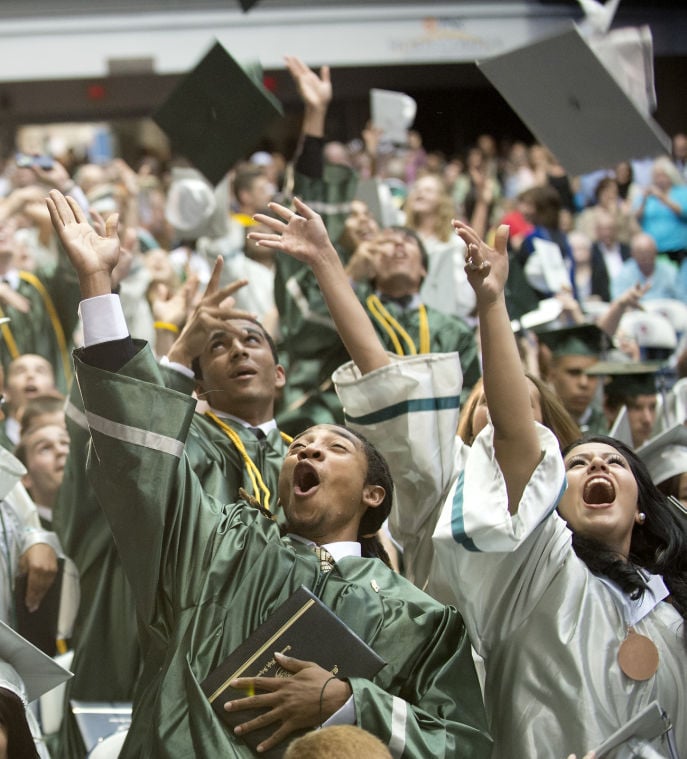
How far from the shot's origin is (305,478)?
312 cm

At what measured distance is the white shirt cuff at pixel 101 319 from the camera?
9.07 ft

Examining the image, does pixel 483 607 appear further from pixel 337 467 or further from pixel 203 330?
A: pixel 203 330

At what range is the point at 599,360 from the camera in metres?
5.39

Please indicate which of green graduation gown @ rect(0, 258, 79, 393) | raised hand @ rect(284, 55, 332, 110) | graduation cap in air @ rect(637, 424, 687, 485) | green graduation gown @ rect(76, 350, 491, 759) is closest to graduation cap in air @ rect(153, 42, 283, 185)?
raised hand @ rect(284, 55, 332, 110)

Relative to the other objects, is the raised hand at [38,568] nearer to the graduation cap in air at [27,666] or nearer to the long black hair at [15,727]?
the graduation cap in air at [27,666]

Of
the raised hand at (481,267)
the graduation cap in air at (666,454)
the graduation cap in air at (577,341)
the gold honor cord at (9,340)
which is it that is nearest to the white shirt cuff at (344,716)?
the raised hand at (481,267)

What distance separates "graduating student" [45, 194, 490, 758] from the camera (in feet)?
8.82

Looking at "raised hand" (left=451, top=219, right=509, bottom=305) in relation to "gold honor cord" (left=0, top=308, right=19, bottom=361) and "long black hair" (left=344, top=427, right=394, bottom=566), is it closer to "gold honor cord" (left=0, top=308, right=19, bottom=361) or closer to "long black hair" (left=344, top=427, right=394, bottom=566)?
"long black hair" (left=344, top=427, right=394, bottom=566)

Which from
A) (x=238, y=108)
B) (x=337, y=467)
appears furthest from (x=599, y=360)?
(x=337, y=467)

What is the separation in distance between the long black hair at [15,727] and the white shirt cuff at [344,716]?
60cm

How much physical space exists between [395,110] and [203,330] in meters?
4.47

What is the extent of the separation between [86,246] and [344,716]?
1123mm

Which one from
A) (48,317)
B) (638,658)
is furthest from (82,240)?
(48,317)

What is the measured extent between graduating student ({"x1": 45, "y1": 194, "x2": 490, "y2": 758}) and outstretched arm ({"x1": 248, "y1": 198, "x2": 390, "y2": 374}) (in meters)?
0.65
